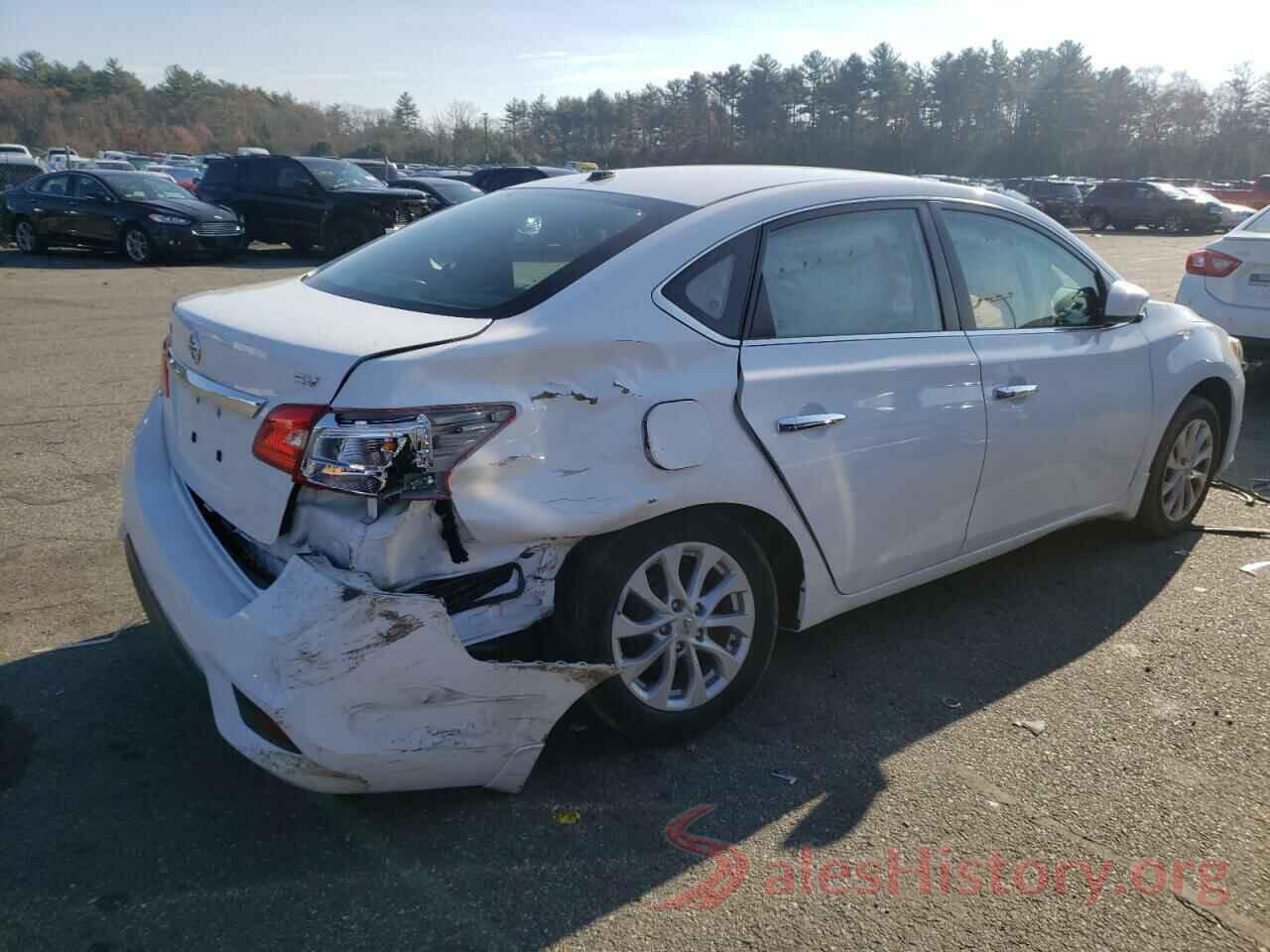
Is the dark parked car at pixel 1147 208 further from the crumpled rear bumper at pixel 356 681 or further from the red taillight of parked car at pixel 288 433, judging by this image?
the red taillight of parked car at pixel 288 433

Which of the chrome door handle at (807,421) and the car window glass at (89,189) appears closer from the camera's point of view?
the chrome door handle at (807,421)

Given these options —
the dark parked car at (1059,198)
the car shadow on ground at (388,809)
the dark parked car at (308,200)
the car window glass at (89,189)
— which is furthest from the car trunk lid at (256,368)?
the dark parked car at (1059,198)

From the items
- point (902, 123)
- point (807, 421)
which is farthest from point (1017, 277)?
point (902, 123)

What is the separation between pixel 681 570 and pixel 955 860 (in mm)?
1085

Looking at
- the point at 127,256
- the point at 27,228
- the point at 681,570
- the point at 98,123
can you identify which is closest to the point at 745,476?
the point at 681,570

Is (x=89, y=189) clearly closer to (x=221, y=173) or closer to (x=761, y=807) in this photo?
(x=221, y=173)

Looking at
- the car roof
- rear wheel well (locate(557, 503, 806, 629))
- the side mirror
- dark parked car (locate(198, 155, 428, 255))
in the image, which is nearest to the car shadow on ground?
rear wheel well (locate(557, 503, 806, 629))

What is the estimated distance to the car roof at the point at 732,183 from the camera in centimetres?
360

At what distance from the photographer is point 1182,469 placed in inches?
203

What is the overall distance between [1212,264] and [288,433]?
796cm

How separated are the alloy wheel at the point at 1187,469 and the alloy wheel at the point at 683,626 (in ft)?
8.94

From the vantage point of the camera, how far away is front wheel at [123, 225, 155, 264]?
18.1 m

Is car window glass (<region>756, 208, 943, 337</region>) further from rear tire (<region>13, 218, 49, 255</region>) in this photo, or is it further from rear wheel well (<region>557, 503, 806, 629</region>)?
rear tire (<region>13, 218, 49, 255</region>)

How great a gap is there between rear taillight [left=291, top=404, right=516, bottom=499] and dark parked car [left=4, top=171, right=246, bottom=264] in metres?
17.2
